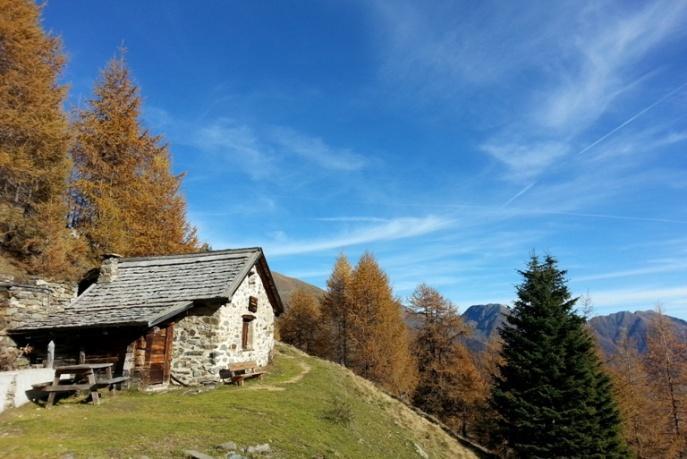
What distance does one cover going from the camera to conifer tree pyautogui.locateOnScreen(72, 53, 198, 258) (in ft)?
78.9

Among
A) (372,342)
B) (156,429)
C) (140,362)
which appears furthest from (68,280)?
(372,342)

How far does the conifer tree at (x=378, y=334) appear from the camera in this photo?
33.4 metres

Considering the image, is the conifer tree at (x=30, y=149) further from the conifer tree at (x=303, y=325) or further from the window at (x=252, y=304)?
the conifer tree at (x=303, y=325)

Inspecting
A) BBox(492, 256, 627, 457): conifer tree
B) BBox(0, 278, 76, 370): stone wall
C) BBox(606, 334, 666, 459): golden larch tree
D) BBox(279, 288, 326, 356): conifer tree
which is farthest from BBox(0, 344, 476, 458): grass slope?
BBox(279, 288, 326, 356): conifer tree

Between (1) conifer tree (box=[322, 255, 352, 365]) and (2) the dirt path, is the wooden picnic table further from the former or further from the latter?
(1) conifer tree (box=[322, 255, 352, 365])

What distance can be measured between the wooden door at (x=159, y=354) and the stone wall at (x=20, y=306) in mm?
4713

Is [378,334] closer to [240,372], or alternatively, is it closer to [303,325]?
[303,325]

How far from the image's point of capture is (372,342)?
34.1 m

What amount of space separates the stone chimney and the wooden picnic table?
657 cm

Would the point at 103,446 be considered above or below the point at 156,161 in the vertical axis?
below

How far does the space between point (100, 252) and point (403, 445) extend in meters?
19.8

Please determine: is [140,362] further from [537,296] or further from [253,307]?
[537,296]

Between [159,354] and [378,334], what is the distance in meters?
21.7

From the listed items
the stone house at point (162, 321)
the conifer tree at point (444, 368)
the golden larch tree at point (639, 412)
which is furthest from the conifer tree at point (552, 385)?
the stone house at point (162, 321)
